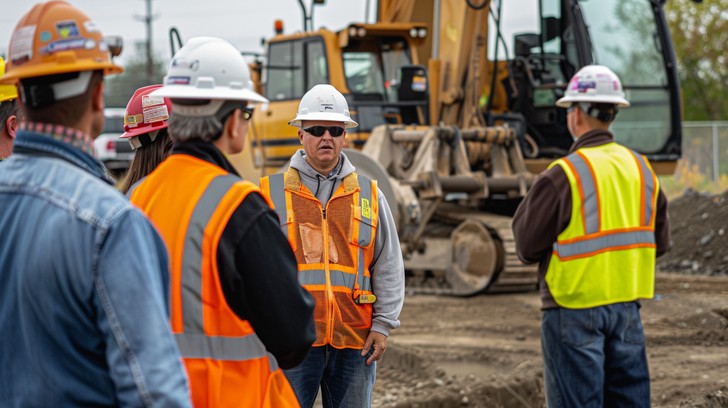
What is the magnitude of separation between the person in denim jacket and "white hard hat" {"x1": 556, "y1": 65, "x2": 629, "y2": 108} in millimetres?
3008

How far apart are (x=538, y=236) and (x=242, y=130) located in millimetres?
2058

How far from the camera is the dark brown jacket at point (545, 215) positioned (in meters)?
4.91

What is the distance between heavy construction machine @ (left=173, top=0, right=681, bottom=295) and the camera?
13.3 metres

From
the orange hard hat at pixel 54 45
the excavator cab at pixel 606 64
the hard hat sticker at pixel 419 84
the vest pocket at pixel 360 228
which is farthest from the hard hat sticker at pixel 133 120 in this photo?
the excavator cab at pixel 606 64

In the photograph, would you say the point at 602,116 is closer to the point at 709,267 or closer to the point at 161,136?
the point at 161,136

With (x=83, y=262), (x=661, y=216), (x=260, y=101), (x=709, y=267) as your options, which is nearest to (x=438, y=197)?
(x=709, y=267)

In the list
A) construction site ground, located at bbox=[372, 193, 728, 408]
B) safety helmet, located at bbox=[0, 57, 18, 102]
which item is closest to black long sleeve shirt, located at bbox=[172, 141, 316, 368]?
safety helmet, located at bbox=[0, 57, 18, 102]

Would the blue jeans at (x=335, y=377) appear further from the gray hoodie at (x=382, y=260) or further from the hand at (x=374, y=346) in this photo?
the gray hoodie at (x=382, y=260)

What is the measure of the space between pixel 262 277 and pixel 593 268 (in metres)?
2.29

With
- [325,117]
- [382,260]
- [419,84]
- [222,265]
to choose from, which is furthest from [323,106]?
[419,84]

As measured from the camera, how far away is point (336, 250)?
→ 15.8 ft

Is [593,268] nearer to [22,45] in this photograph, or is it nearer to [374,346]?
[374,346]

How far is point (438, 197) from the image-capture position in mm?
12797

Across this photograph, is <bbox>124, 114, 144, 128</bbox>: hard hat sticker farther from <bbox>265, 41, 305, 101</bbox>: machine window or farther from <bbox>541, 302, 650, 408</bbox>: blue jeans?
<bbox>265, 41, 305, 101</bbox>: machine window
